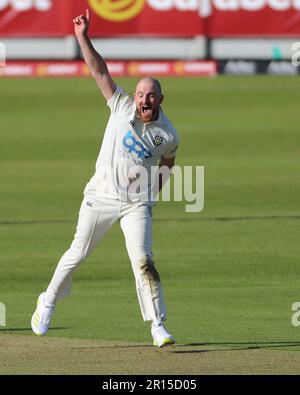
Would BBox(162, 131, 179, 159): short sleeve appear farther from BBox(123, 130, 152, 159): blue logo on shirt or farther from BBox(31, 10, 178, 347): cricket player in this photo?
BBox(123, 130, 152, 159): blue logo on shirt

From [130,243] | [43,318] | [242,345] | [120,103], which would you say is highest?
[120,103]

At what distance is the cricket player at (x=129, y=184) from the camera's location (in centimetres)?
963

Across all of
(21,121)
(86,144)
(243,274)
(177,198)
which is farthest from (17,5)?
(243,274)

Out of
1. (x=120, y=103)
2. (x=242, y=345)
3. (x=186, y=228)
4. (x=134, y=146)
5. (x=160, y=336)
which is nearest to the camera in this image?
(x=160, y=336)

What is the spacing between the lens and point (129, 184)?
9703mm

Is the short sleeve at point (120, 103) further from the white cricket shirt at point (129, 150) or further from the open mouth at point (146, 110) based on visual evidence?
the open mouth at point (146, 110)

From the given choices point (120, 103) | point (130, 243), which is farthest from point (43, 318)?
point (120, 103)

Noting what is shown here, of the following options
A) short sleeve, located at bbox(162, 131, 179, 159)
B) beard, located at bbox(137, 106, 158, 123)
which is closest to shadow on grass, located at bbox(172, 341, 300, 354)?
short sleeve, located at bbox(162, 131, 179, 159)

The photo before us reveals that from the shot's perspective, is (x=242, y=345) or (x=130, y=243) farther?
(x=242, y=345)

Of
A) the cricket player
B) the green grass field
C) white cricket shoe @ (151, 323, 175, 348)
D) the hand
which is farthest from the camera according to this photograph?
the green grass field

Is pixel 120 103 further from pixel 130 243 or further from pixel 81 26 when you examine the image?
pixel 130 243

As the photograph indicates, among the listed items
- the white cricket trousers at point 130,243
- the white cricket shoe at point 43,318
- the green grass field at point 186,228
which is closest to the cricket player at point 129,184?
the white cricket trousers at point 130,243

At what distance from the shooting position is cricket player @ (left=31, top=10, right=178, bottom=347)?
9.63 meters

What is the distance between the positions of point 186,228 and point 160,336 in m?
6.47
